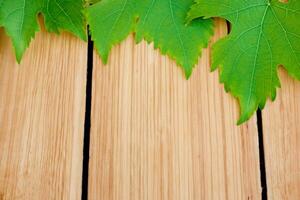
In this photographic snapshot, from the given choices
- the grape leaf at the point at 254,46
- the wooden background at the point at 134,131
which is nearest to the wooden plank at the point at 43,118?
the wooden background at the point at 134,131

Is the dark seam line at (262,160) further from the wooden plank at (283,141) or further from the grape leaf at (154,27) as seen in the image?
the grape leaf at (154,27)

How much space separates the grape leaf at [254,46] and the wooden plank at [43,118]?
24cm

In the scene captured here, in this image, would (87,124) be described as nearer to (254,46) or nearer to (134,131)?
(134,131)

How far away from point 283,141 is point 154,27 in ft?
0.95

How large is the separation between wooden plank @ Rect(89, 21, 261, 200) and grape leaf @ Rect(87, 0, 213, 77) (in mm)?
27

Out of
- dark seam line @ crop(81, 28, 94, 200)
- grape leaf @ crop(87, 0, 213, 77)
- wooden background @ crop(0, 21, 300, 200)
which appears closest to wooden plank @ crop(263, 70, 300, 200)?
wooden background @ crop(0, 21, 300, 200)

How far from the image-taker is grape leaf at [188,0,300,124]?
555mm

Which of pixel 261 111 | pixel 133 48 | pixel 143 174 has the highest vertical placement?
pixel 133 48

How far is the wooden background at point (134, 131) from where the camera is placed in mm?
541

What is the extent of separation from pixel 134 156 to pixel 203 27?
25cm

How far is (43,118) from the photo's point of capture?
22.6 inches

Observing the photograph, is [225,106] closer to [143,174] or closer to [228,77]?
[228,77]

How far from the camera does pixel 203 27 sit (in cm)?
58

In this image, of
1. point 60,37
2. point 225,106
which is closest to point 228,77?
point 225,106
